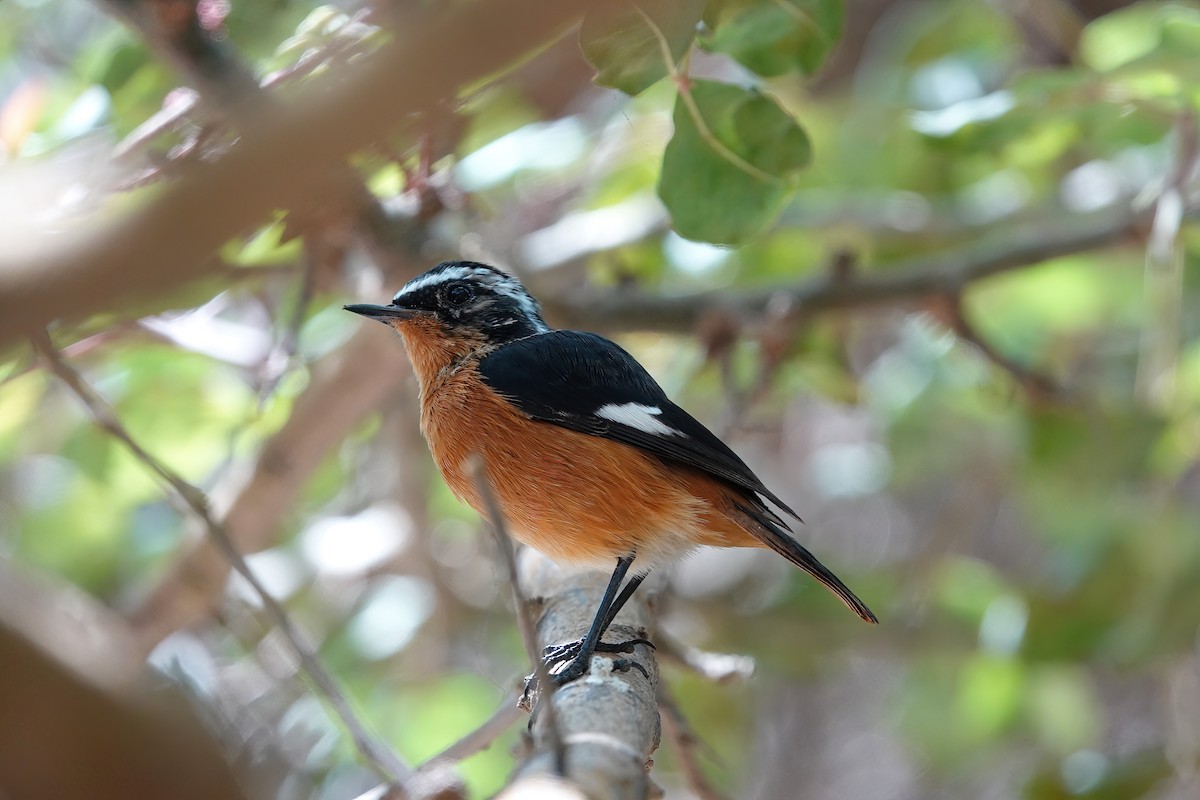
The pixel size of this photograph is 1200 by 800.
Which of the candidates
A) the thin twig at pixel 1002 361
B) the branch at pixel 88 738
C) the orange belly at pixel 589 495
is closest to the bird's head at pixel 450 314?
the orange belly at pixel 589 495

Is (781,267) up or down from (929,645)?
up

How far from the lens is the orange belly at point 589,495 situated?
10.0 ft

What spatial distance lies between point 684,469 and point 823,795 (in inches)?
206

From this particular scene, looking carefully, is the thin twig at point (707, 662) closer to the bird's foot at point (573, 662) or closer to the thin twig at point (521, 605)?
the bird's foot at point (573, 662)

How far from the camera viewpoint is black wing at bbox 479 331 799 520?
3062 millimetres

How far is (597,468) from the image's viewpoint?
3.08 m

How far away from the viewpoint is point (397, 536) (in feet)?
17.1

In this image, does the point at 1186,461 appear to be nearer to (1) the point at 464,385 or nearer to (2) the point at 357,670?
(1) the point at 464,385

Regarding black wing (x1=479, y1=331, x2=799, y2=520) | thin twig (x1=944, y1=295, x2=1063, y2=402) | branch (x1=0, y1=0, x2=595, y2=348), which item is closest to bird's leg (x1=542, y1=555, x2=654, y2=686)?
black wing (x1=479, y1=331, x2=799, y2=520)

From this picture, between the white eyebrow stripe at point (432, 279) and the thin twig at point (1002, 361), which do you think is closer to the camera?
the white eyebrow stripe at point (432, 279)

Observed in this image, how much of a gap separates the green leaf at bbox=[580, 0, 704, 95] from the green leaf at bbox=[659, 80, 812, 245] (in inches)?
10.3

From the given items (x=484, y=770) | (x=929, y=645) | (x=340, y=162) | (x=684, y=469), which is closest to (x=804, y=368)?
(x=929, y=645)

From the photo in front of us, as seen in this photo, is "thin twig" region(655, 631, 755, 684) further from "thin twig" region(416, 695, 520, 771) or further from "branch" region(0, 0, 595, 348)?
"branch" region(0, 0, 595, 348)

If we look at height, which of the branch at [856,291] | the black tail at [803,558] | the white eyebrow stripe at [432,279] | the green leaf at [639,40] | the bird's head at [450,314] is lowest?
the branch at [856,291]
